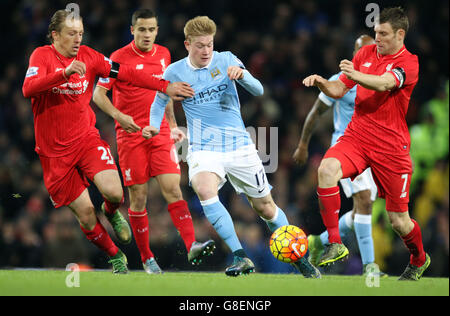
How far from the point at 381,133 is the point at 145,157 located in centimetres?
241

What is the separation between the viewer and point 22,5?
42.4 feet

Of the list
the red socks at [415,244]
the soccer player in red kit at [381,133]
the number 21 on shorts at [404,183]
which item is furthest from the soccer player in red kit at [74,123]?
the red socks at [415,244]

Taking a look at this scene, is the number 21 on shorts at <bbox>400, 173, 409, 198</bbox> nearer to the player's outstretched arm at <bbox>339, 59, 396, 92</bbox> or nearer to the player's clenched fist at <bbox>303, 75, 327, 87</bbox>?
the player's outstretched arm at <bbox>339, 59, 396, 92</bbox>

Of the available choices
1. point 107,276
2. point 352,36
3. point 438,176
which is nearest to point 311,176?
point 438,176

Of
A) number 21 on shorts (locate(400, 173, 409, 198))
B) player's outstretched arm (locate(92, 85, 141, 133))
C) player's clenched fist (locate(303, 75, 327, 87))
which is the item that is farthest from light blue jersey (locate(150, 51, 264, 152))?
number 21 on shorts (locate(400, 173, 409, 198))

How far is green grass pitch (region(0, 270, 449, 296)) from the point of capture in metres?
5.29

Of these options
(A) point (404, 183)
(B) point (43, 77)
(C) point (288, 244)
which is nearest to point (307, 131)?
(A) point (404, 183)

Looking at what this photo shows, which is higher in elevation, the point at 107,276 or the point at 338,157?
the point at 338,157

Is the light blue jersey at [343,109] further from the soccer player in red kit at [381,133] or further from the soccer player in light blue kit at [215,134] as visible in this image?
the soccer player in light blue kit at [215,134]

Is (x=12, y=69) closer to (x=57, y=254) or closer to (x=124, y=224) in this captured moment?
(x=57, y=254)

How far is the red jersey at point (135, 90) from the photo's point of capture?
725 centimetres

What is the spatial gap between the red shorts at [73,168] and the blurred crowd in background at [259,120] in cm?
130

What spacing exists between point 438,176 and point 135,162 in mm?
5149

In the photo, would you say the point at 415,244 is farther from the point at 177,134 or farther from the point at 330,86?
the point at 177,134
